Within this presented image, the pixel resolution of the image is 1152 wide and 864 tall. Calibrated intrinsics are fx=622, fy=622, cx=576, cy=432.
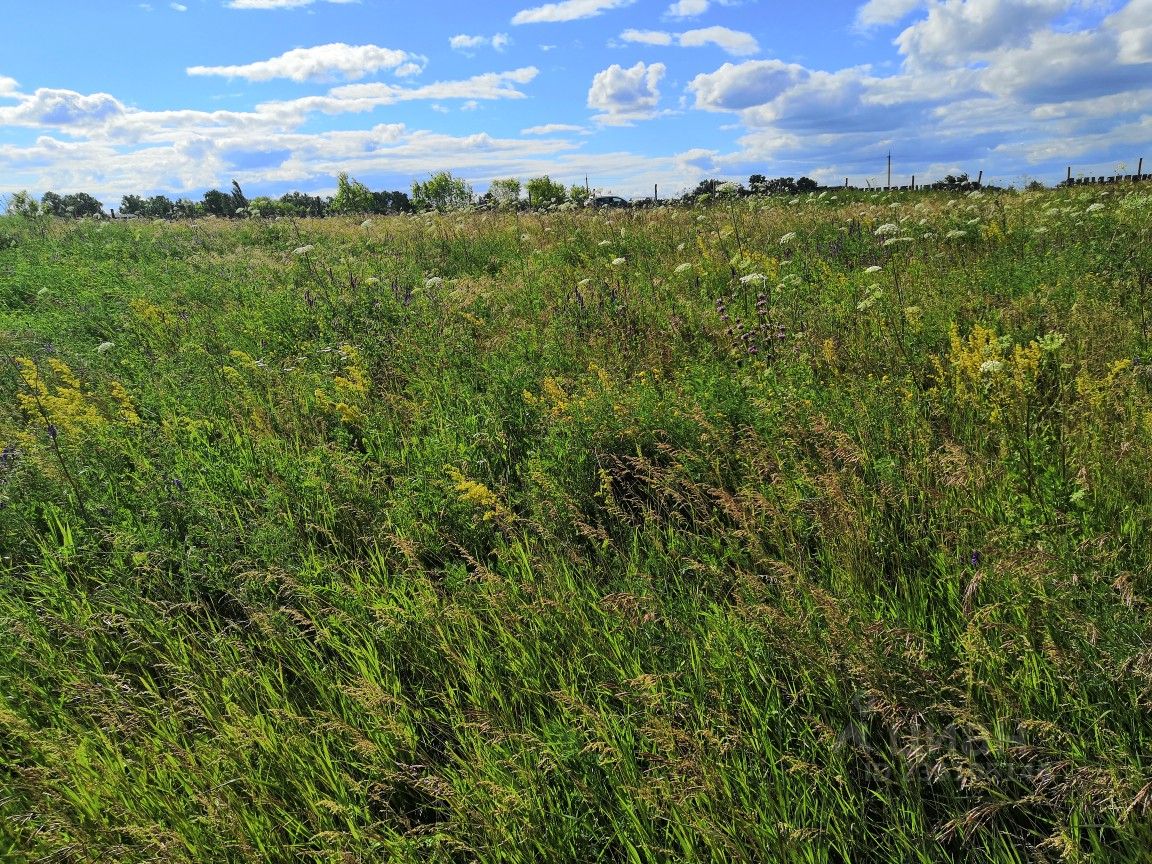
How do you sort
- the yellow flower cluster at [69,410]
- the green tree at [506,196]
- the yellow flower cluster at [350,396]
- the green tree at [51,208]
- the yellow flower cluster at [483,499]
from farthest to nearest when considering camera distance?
the green tree at [51,208] → the green tree at [506,196] → the yellow flower cluster at [350,396] → the yellow flower cluster at [69,410] → the yellow flower cluster at [483,499]

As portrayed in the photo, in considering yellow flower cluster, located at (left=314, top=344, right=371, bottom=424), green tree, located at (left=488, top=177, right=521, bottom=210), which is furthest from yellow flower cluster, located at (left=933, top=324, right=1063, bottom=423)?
green tree, located at (left=488, top=177, right=521, bottom=210)

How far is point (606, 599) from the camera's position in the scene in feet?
7.89

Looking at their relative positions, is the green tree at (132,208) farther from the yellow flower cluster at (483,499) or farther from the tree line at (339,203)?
the yellow flower cluster at (483,499)

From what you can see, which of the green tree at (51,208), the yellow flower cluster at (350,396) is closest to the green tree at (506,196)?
the yellow flower cluster at (350,396)

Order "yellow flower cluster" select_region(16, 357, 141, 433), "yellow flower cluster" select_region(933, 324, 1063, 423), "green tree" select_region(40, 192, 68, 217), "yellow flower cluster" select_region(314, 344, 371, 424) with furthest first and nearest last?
1. "green tree" select_region(40, 192, 68, 217)
2. "yellow flower cluster" select_region(314, 344, 371, 424)
3. "yellow flower cluster" select_region(16, 357, 141, 433)
4. "yellow flower cluster" select_region(933, 324, 1063, 423)

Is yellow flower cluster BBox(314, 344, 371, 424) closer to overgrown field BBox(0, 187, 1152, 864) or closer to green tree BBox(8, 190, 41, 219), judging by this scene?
overgrown field BBox(0, 187, 1152, 864)

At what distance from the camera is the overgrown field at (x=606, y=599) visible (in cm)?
181

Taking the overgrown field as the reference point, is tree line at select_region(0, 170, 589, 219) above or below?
above

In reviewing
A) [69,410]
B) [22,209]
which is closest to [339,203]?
[22,209]

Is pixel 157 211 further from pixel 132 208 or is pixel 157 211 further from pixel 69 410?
pixel 69 410

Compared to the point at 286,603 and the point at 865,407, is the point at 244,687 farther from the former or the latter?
the point at 865,407

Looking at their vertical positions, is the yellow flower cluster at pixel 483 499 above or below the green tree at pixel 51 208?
below

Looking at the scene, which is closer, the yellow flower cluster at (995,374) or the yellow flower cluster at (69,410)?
the yellow flower cluster at (995,374)

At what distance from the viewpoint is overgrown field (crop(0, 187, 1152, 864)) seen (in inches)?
71.1
